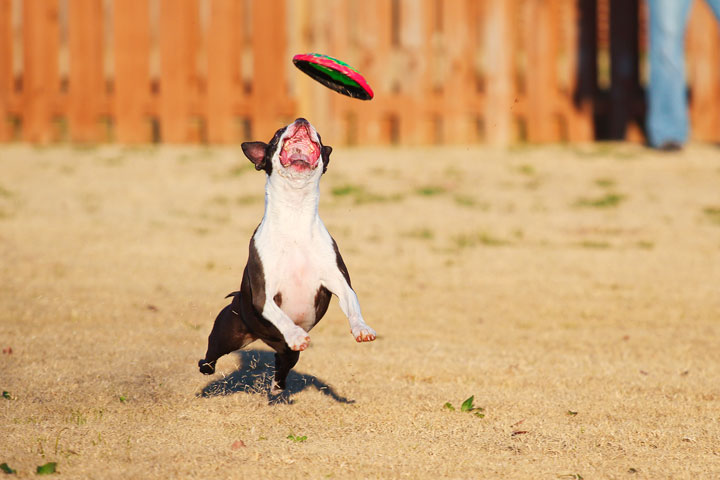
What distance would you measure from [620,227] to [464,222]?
62.4 inches

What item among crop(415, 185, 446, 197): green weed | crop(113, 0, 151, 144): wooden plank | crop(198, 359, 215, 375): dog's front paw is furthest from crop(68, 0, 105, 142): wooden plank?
crop(198, 359, 215, 375): dog's front paw

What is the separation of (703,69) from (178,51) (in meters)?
6.79

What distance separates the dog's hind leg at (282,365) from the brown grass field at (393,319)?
9 centimetres

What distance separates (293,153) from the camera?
398 cm

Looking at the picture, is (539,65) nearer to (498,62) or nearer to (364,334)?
(498,62)

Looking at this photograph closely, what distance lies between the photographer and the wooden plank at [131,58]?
11.5m

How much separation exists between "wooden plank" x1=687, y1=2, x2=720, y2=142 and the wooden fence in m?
1.39

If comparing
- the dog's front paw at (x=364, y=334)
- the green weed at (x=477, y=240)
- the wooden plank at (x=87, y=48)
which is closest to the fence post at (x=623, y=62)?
the green weed at (x=477, y=240)

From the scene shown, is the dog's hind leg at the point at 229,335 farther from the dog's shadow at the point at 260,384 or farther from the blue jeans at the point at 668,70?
the blue jeans at the point at 668,70

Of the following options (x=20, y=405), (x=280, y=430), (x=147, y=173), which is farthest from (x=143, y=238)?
(x=280, y=430)

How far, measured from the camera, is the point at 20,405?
14.7ft

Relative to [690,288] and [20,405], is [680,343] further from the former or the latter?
[20,405]

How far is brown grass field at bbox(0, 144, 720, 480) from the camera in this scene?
13.1 feet

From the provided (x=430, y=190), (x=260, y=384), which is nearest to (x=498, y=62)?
(x=430, y=190)
